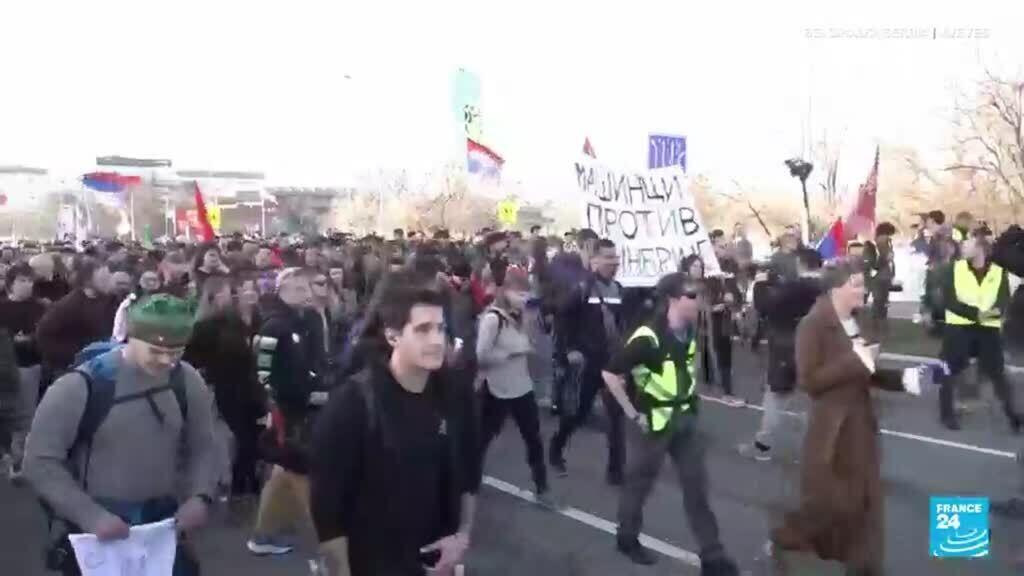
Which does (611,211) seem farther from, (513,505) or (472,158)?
(472,158)

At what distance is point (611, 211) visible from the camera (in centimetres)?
1178

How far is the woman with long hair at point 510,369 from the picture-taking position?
8.68 m

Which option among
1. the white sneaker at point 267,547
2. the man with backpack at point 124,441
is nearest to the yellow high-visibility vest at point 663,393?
the white sneaker at point 267,547

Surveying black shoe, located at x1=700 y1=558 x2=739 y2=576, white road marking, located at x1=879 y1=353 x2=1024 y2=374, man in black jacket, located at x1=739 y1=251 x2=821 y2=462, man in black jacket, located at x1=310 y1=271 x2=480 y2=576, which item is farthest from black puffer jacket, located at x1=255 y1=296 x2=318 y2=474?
white road marking, located at x1=879 y1=353 x2=1024 y2=374

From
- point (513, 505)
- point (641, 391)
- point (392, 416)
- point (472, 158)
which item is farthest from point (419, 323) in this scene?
point (472, 158)

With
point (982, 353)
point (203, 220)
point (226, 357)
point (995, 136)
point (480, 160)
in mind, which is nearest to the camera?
point (226, 357)

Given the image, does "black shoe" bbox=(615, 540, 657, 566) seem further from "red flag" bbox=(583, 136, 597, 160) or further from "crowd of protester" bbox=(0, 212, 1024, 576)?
"red flag" bbox=(583, 136, 597, 160)

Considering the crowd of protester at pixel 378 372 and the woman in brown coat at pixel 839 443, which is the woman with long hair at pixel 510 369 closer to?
the crowd of protester at pixel 378 372

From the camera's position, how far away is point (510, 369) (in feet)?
28.7

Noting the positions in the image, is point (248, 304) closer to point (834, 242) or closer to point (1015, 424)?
point (834, 242)

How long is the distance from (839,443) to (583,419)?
4.14 metres

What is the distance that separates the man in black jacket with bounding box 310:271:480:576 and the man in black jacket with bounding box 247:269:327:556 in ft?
11.6

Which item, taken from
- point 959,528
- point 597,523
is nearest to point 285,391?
point 597,523

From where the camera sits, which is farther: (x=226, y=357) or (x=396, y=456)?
(x=226, y=357)
